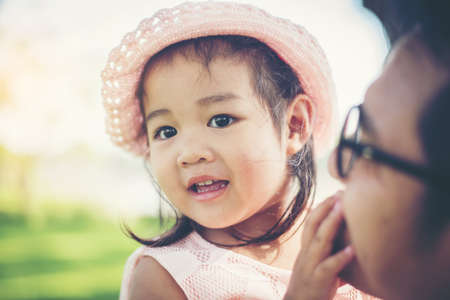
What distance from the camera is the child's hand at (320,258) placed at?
113 cm

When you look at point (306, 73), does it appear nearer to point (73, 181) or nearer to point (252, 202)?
point (252, 202)

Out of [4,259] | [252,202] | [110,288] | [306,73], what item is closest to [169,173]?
[252,202]

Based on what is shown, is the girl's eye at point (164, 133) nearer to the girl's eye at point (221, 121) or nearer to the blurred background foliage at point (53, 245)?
the girl's eye at point (221, 121)

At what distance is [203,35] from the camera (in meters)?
1.65

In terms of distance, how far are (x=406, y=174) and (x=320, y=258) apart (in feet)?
1.39

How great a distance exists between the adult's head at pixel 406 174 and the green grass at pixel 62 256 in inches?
97.8

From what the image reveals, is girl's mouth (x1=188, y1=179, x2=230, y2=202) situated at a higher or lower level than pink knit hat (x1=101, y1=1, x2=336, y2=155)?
lower

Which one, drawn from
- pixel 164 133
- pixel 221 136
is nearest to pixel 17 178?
pixel 164 133

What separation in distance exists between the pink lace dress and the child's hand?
325 mm

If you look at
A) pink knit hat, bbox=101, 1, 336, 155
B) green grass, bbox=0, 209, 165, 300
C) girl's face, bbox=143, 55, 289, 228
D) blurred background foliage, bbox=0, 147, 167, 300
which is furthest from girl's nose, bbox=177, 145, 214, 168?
green grass, bbox=0, 209, 165, 300

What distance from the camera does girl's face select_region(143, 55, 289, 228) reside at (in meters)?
1.55

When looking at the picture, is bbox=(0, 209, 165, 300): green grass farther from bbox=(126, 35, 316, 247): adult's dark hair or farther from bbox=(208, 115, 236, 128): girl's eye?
bbox=(208, 115, 236, 128): girl's eye

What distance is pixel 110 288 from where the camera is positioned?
13.3 ft

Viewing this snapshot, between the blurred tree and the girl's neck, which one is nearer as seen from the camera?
the girl's neck
